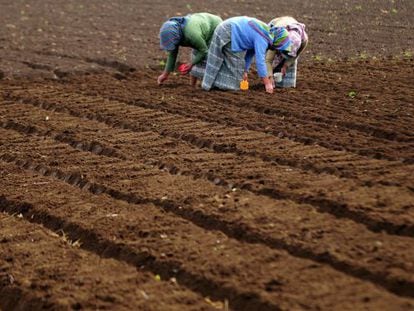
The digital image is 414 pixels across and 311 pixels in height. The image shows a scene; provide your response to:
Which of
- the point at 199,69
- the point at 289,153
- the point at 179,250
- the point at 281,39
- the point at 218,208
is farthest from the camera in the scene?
the point at 199,69

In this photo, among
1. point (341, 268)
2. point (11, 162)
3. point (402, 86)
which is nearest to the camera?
point (341, 268)

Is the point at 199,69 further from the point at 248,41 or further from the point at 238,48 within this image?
the point at 248,41

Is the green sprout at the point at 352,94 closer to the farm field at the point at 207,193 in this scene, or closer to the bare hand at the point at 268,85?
the farm field at the point at 207,193

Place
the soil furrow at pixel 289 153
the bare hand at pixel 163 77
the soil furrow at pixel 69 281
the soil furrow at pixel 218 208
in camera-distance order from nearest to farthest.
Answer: the soil furrow at pixel 69 281
the soil furrow at pixel 218 208
the soil furrow at pixel 289 153
the bare hand at pixel 163 77

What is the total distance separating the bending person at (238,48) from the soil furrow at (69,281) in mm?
4670

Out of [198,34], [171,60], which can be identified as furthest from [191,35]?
[171,60]

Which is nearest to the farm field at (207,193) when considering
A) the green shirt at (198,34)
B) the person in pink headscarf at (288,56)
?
the person in pink headscarf at (288,56)

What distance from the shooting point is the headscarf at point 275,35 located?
359 inches

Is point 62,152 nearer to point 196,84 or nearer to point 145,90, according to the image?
point 145,90

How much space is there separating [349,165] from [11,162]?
2.95 meters

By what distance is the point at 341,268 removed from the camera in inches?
164

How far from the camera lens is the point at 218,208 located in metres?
5.19

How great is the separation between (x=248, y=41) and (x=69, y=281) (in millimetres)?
5502

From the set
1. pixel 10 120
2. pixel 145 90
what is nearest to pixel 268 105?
pixel 145 90
